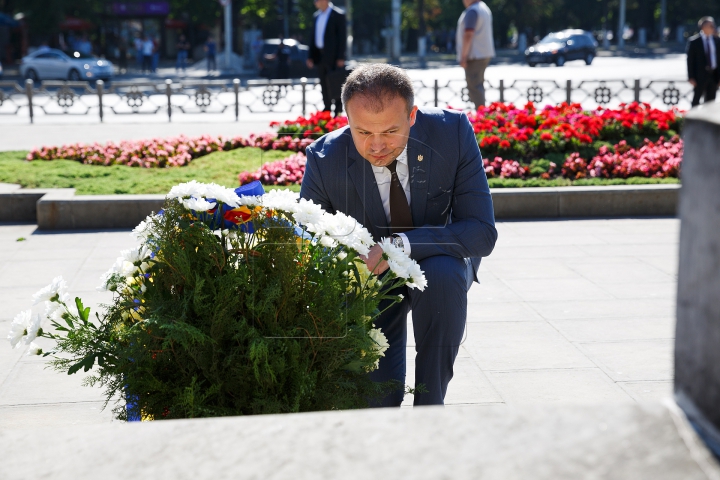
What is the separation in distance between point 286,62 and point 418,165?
2551 centimetres

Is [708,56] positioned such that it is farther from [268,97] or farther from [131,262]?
[131,262]

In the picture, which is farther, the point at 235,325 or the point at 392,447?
the point at 235,325

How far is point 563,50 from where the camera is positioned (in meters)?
35.5

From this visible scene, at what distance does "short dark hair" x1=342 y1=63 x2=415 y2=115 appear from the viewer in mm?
2854

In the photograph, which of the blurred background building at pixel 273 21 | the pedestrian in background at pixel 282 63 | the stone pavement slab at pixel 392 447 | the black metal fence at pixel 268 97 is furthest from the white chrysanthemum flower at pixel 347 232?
the blurred background building at pixel 273 21

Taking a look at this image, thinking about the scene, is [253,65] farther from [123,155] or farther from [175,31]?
[123,155]

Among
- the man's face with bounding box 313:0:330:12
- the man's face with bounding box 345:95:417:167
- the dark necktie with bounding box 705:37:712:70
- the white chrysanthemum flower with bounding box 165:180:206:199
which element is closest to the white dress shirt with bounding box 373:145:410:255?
the man's face with bounding box 345:95:417:167

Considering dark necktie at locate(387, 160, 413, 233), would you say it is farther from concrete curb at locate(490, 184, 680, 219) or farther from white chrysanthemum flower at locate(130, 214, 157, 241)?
concrete curb at locate(490, 184, 680, 219)

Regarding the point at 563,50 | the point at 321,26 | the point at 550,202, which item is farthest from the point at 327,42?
the point at 563,50

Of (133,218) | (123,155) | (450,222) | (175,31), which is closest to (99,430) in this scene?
(450,222)

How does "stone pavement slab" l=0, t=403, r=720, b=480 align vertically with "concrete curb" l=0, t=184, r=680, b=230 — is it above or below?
above

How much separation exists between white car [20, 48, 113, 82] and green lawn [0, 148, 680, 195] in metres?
23.0

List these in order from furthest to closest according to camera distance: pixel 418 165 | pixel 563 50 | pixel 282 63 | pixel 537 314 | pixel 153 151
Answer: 1. pixel 563 50
2. pixel 282 63
3. pixel 153 151
4. pixel 537 314
5. pixel 418 165

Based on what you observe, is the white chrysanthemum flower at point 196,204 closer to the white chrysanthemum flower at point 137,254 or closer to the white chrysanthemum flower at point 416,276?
the white chrysanthemum flower at point 137,254
